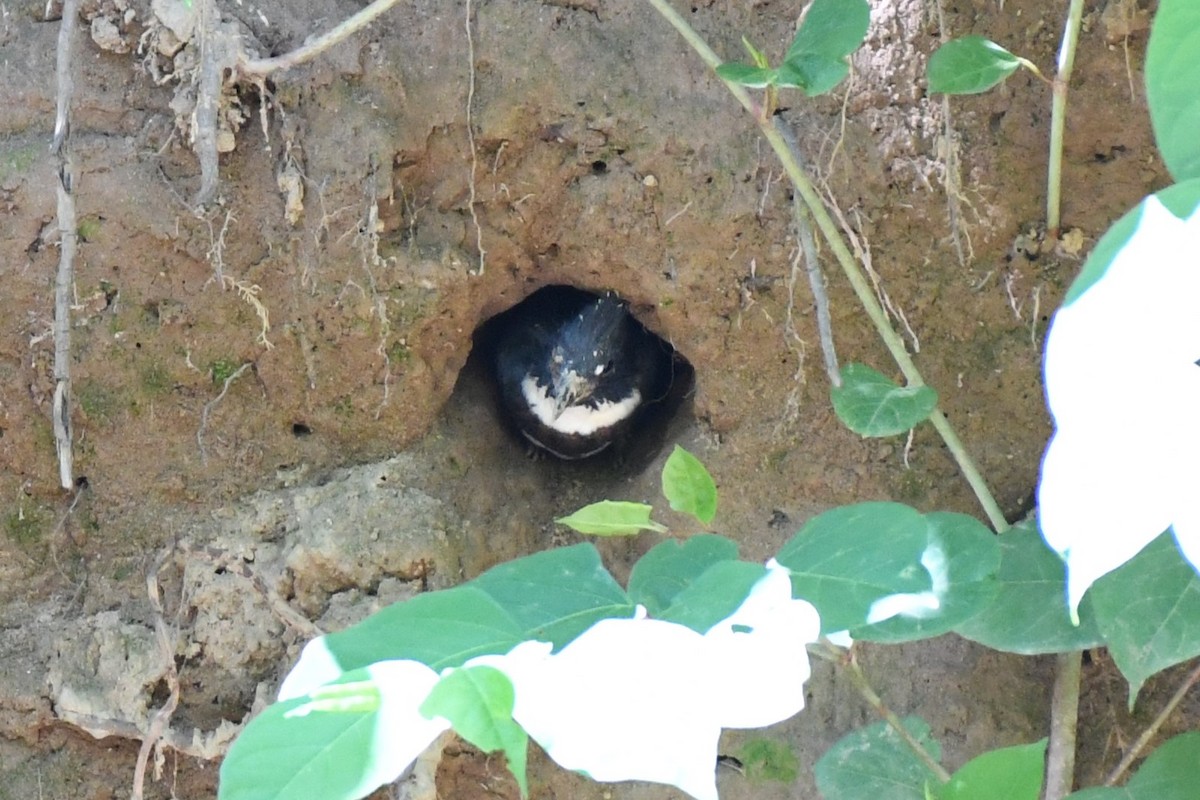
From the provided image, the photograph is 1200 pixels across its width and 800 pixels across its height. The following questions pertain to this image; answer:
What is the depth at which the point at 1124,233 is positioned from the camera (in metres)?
0.73

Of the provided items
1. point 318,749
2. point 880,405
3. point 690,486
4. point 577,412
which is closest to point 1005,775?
point 690,486

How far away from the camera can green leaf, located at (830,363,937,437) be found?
183 cm

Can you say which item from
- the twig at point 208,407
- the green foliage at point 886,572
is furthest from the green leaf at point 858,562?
the twig at point 208,407

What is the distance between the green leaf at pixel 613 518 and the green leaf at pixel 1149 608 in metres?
0.55

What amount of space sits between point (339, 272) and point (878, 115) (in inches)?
45.0

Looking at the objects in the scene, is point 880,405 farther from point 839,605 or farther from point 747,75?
point 839,605

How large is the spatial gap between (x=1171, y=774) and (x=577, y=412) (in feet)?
7.59

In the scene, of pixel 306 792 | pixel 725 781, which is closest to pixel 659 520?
pixel 725 781

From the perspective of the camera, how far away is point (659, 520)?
2.58 metres

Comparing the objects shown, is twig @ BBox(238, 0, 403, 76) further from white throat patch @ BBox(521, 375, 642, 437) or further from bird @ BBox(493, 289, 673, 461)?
white throat patch @ BBox(521, 375, 642, 437)

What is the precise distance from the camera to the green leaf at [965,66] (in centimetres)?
180

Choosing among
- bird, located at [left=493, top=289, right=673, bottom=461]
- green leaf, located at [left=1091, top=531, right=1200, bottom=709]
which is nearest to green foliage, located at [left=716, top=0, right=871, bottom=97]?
green leaf, located at [left=1091, top=531, right=1200, bottom=709]

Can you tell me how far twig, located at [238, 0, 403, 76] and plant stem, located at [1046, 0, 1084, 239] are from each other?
3.66ft

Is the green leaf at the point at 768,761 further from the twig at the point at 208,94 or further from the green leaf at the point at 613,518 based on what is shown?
the twig at the point at 208,94
